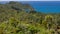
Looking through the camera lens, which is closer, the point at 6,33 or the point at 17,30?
the point at 6,33

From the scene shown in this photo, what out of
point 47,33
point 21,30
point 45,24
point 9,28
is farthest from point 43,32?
point 45,24

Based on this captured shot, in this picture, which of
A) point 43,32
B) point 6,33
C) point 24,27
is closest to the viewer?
point 6,33

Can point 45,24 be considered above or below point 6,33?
below

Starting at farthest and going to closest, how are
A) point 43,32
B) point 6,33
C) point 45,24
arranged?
point 45,24
point 43,32
point 6,33

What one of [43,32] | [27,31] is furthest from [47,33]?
[27,31]

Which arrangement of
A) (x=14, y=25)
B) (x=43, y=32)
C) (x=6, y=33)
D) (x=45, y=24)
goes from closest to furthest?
1. (x=6, y=33)
2. (x=43, y=32)
3. (x=14, y=25)
4. (x=45, y=24)

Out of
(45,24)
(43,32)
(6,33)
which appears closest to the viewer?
(6,33)

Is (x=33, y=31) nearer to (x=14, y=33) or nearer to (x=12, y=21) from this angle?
(x=14, y=33)

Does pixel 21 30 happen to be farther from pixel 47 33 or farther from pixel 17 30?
pixel 47 33

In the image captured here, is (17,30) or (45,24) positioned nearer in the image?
(17,30)
